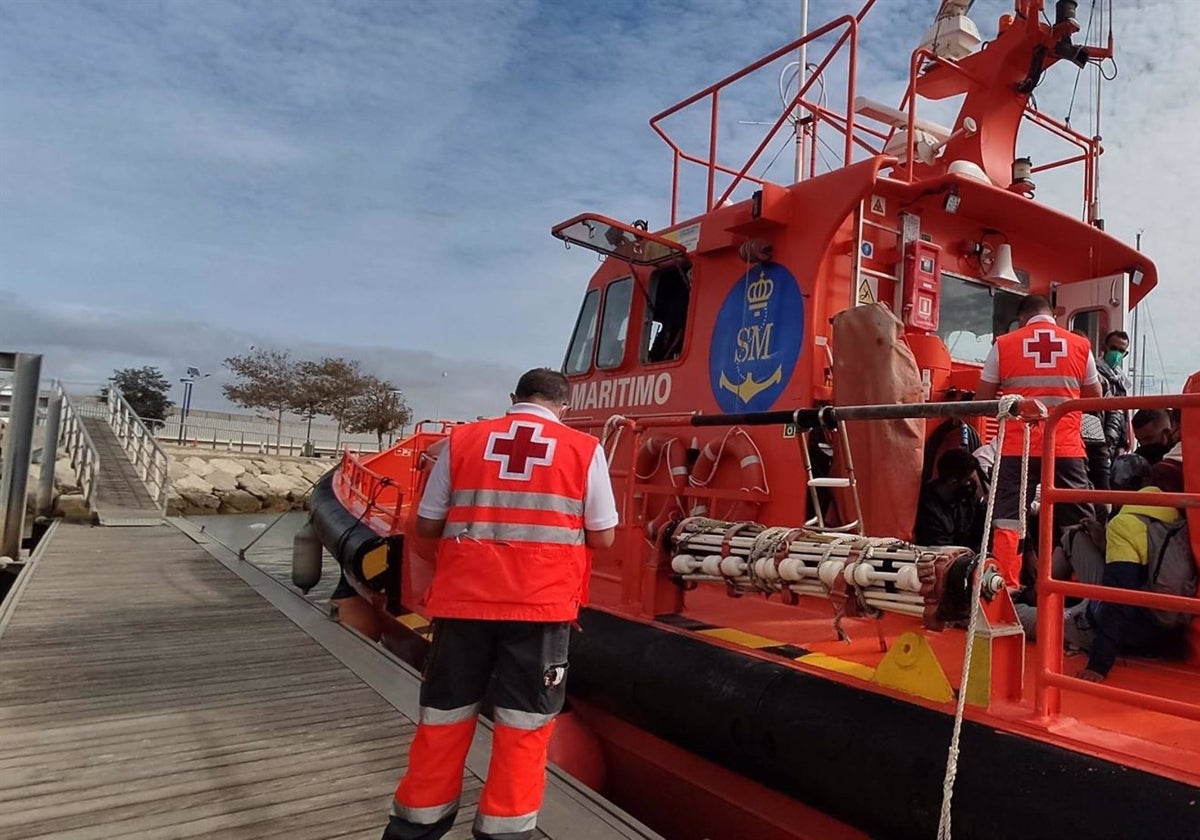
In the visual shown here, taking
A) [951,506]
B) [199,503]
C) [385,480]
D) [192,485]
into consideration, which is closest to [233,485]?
[192,485]

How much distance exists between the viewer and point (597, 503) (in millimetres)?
2420

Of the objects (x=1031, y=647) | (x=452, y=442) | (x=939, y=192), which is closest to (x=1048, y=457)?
(x=1031, y=647)

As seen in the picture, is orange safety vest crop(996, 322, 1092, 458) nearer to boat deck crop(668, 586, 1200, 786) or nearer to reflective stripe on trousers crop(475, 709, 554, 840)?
boat deck crop(668, 586, 1200, 786)

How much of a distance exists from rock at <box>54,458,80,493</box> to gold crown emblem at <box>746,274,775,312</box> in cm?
1184

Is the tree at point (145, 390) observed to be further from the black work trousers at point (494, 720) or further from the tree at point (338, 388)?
the black work trousers at point (494, 720)

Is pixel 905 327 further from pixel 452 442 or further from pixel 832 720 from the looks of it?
pixel 452 442

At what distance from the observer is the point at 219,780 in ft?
10.3

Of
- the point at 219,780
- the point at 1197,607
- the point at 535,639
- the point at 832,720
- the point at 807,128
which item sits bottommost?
the point at 219,780

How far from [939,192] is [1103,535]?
1.93m

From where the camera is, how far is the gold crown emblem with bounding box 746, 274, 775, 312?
4.36 m

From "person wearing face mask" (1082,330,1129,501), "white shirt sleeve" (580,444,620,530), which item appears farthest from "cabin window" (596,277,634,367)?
"white shirt sleeve" (580,444,620,530)

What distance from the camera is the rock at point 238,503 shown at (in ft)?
70.8

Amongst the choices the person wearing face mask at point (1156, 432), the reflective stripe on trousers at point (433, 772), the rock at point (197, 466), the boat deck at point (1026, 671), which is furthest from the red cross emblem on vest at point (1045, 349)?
the rock at point (197, 466)

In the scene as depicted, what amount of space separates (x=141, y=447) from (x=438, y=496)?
14.8 m
